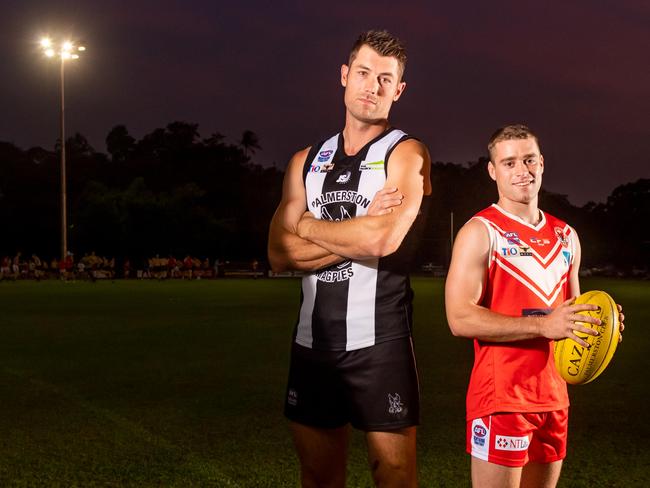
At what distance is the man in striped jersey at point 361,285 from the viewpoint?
11.1 feet

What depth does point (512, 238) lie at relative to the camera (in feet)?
10.5

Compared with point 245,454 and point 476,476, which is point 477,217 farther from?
point 245,454

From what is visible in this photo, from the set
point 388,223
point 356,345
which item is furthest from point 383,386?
point 388,223

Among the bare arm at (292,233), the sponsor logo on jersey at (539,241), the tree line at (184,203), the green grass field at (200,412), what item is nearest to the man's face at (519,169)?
the sponsor logo on jersey at (539,241)

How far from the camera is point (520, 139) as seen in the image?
329 cm

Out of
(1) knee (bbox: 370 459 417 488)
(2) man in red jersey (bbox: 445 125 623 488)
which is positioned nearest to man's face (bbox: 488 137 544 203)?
(2) man in red jersey (bbox: 445 125 623 488)

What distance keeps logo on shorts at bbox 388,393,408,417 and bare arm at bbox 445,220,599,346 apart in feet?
1.45

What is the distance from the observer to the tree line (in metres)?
60.1

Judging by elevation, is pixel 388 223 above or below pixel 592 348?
above

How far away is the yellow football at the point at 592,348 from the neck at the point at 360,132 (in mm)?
1166

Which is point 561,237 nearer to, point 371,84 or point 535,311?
point 535,311

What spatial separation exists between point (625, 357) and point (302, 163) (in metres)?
9.63

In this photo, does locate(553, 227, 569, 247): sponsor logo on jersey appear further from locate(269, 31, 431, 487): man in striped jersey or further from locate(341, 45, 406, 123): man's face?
locate(341, 45, 406, 123): man's face

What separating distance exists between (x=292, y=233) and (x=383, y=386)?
0.81 m
